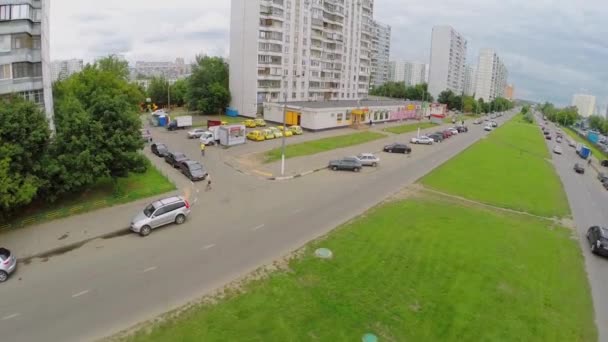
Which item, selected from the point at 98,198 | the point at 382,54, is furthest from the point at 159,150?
the point at 382,54

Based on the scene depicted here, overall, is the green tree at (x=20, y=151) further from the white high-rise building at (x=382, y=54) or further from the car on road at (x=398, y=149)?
the white high-rise building at (x=382, y=54)

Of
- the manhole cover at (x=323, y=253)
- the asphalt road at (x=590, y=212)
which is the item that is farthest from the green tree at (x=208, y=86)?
the manhole cover at (x=323, y=253)

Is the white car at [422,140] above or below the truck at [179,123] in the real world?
below

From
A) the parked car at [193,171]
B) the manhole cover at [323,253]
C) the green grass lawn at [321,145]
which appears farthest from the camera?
the green grass lawn at [321,145]

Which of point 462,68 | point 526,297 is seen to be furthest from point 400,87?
point 526,297

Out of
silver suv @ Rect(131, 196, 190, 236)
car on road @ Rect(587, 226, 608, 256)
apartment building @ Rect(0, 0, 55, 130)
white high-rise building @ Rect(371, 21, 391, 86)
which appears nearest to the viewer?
silver suv @ Rect(131, 196, 190, 236)

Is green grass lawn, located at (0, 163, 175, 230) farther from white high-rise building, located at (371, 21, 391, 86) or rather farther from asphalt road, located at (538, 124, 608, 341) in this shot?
white high-rise building, located at (371, 21, 391, 86)

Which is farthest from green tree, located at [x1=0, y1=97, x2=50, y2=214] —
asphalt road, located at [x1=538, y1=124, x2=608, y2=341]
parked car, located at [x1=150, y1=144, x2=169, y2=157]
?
asphalt road, located at [x1=538, y1=124, x2=608, y2=341]

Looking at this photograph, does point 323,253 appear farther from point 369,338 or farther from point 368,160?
point 368,160
